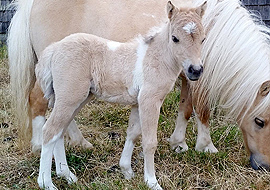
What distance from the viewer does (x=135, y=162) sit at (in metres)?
3.45

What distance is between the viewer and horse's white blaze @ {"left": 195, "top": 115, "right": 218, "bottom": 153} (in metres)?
3.65

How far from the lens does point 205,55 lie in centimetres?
340

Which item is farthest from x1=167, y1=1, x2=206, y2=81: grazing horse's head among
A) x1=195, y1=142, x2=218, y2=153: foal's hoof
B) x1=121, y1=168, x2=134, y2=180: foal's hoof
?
x1=195, y1=142, x2=218, y2=153: foal's hoof

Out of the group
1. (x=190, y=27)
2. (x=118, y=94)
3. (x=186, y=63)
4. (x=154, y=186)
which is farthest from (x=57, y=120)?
(x=190, y=27)

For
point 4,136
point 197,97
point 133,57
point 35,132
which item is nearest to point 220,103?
point 197,97

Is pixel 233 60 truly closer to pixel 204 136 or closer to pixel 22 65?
pixel 204 136

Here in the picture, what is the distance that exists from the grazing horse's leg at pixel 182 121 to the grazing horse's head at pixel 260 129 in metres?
0.66

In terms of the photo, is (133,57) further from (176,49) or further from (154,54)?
(176,49)

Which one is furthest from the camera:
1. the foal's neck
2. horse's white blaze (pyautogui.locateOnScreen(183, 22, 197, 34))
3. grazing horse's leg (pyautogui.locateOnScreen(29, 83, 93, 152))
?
grazing horse's leg (pyautogui.locateOnScreen(29, 83, 93, 152))

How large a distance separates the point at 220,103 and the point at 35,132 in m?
1.54

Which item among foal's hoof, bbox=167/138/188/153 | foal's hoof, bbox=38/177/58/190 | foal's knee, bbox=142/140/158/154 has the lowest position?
foal's hoof, bbox=167/138/188/153

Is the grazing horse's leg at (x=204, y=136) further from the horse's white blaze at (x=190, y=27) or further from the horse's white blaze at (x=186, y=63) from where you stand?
the horse's white blaze at (x=190, y=27)

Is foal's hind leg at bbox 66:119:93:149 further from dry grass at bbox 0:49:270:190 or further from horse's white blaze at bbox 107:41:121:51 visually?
horse's white blaze at bbox 107:41:121:51

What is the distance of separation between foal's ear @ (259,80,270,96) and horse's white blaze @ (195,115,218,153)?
71 centimetres
